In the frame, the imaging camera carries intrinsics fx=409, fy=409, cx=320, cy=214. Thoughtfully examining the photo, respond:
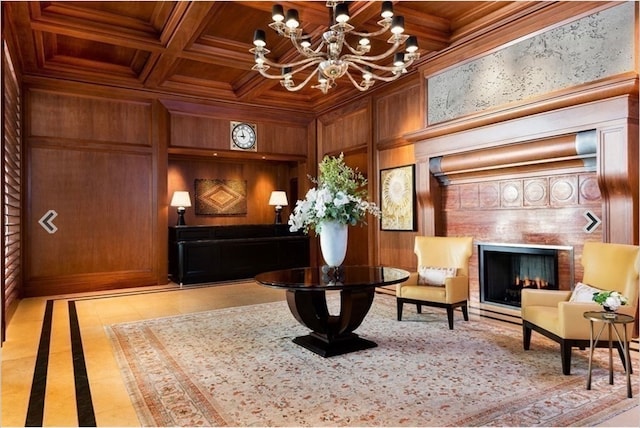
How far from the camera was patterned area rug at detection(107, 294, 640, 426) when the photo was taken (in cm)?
233

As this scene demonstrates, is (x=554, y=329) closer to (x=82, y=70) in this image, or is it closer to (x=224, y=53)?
(x=224, y=53)

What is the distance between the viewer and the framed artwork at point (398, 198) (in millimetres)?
6094

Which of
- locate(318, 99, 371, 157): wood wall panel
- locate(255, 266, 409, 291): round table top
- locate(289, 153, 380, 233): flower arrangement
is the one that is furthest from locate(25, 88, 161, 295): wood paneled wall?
locate(289, 153, 380, 233): flower arrangement

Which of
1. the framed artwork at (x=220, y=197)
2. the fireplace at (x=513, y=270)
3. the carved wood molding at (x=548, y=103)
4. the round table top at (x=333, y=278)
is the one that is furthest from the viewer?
the framed artwork at (x=220, y=197)

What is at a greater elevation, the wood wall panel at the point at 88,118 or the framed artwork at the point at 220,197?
the wood wall panel at the point at 88,118

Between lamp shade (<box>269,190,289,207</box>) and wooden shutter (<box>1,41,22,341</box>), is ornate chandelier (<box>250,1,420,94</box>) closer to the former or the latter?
wooden shutter (<box>1,41,22,341</box>)

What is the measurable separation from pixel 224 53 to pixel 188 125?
6.91 feet

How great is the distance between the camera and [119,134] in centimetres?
671

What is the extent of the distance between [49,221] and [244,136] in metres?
3.50

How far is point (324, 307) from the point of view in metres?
3.70

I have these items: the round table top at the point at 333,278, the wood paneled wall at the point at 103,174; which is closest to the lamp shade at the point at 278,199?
the wood paneled wall at the point at 103,174

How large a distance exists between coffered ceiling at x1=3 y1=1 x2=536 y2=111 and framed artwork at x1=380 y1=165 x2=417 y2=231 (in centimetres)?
149

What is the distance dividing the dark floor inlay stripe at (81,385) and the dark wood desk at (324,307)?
1401mm

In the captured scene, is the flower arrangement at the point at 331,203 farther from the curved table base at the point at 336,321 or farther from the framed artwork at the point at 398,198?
the framed artwork at the point at 398,198
